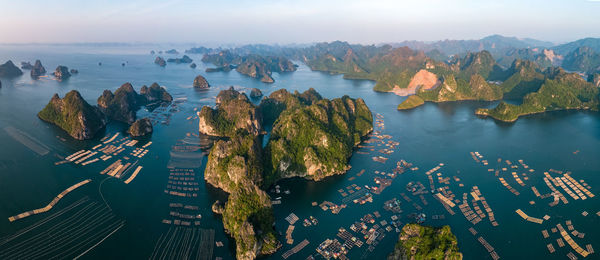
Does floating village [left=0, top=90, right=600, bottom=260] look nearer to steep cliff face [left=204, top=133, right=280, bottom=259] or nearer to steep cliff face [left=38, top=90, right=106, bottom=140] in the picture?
steep cliff face [left=204, top=133, right=280, bottom=259]

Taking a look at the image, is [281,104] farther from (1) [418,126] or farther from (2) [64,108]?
(2) [64,108]

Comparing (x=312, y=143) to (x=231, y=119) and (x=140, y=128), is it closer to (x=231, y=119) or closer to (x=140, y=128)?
(x=231, y=119)

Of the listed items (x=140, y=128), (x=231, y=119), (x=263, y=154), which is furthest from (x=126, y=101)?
(x=263, y=154)

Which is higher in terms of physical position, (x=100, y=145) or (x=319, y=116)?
(x=319, y=116)

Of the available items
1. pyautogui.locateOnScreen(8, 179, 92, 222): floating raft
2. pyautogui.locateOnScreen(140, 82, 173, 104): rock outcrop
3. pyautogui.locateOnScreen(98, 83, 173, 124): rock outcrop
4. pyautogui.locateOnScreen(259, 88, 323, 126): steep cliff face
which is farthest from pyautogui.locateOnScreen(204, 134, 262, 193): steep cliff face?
pyautogui.locateOnScreen(140, 82, 173, 104): rock outcrop

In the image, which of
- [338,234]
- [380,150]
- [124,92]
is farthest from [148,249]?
[124,92]

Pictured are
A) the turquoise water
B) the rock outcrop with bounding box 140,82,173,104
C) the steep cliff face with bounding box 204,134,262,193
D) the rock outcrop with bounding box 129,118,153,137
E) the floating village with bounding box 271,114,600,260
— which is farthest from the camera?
the rock outcrop with bounding box 140,82,173,104

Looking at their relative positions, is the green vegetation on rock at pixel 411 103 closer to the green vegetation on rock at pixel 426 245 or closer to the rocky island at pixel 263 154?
the rocky island at pixel 263 154
